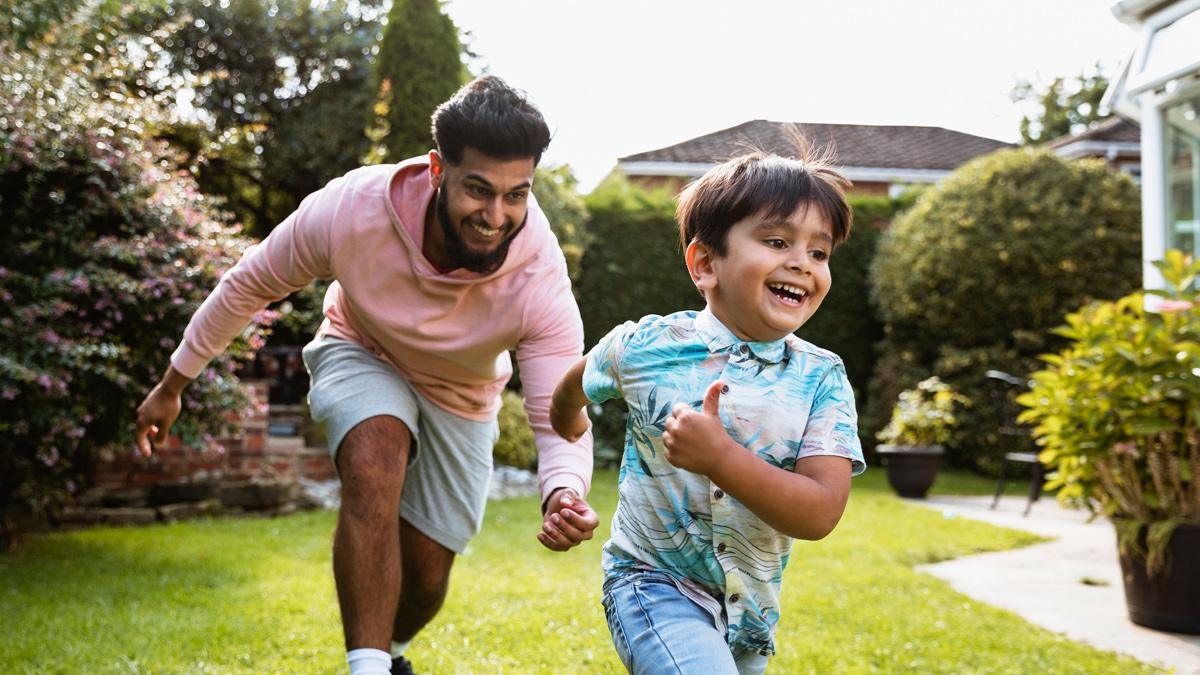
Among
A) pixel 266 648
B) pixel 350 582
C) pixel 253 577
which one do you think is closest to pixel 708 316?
pixel 350 582

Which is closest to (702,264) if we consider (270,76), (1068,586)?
(1068,586)

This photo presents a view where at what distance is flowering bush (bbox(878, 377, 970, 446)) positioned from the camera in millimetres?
10242

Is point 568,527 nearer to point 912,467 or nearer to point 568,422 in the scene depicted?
point 568,422

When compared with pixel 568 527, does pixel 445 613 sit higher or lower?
lower

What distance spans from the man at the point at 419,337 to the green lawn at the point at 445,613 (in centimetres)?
79

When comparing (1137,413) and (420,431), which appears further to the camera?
(1137,413)

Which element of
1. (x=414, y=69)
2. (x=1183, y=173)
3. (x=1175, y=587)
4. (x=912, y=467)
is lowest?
(x=912, y=467)

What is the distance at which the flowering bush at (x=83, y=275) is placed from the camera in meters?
4.95

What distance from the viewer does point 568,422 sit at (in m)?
2.38

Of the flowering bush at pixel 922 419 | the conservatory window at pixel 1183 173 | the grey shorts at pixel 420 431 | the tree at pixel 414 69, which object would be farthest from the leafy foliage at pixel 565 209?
the grey shorts at pixel 420 431

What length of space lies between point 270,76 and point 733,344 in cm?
1243

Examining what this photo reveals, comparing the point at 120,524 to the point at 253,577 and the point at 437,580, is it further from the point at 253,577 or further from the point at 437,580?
the point at 437,580

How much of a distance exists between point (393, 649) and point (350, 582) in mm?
737

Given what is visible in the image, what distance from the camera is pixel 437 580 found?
3207 mm
